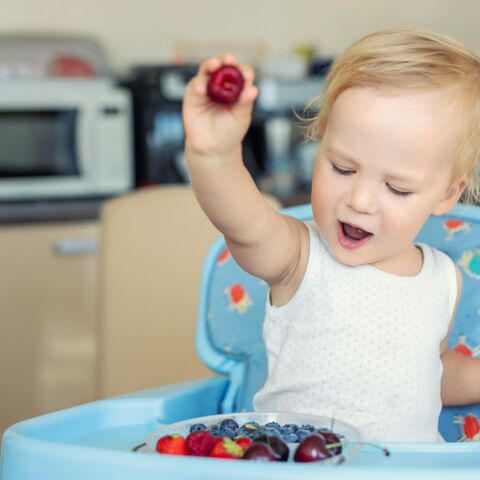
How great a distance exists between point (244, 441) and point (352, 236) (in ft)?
1.08

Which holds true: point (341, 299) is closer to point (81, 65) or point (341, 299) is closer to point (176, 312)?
point (176, 312)

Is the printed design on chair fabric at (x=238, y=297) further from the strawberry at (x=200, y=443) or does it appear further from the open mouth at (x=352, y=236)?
the strawberry at (x=200, y=443)

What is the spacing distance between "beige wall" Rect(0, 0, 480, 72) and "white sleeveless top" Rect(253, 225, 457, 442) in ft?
7.57

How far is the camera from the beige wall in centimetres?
336

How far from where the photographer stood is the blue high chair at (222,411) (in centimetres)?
89

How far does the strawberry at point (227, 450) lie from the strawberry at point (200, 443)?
1 centimetres

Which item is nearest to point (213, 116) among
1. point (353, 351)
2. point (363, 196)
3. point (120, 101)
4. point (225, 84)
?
point (225, 84)

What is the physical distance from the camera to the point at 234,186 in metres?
1.00

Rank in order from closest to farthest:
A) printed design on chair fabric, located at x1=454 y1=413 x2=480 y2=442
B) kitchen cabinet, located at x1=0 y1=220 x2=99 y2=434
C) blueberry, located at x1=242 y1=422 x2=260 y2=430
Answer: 1. blueberry, located at x1=242 y1=422 x2=260 y2=430
2. printed design on chair fabric, located at x1=454 y1=413 x2=480 y2=442
3. kitchen cabinet, located at x1=0 y1=220 x2=99 y2=434

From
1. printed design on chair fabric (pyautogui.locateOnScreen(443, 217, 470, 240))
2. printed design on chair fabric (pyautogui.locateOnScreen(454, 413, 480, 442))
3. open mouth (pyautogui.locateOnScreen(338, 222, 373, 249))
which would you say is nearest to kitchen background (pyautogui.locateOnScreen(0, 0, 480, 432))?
printed design on chair fabric (pyautogui.locateOnScreen(443, 217, 470, 240))

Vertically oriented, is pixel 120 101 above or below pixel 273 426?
below

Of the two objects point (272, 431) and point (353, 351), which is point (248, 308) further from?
point (272, 431)

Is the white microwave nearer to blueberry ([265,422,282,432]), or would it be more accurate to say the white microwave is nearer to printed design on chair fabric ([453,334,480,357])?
printed design on chair fabric ([453,334,480,357])

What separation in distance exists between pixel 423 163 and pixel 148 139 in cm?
202
